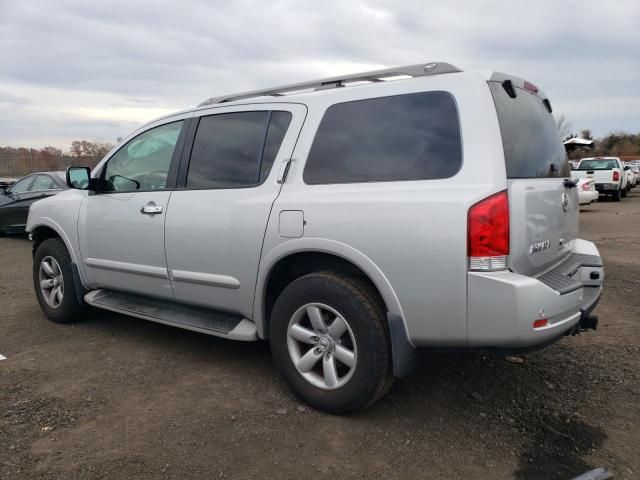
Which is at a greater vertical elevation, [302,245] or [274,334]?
[302,245]

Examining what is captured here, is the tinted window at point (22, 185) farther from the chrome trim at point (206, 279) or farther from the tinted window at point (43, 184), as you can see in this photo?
the chrome trim at point (206, 279)

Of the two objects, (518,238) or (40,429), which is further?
(40,429)

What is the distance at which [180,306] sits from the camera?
12.6 ft

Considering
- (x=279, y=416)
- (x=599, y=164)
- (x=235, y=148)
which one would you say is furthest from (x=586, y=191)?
(x=279, y=416)

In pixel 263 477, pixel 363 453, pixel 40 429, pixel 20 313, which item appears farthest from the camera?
pixel 20 313

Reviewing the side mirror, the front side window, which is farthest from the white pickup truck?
the side mirror

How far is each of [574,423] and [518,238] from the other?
119 centimetres

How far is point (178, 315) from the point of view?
374cm

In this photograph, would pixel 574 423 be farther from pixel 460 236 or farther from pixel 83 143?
pixel 83 143

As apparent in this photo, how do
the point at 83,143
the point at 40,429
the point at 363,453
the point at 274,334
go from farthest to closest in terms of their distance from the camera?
the point at 83,143, the point at 274,334, the point at 40,429, the point at 363,453

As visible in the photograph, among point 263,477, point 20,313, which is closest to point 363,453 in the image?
point 263,477

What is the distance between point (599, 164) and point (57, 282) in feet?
70.0

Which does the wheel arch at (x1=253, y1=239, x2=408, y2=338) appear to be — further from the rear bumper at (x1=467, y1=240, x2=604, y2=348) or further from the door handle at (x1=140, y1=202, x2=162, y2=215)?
the door handle at (x1=140, y1=202, x2=162, y2=215)

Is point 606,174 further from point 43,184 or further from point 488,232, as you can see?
point 488,232
